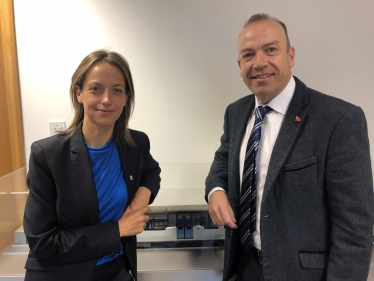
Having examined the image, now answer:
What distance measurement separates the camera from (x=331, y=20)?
155 cm

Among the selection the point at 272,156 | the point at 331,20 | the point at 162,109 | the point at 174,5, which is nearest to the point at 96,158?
the point at 272,156

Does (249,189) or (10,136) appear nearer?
(249,189)

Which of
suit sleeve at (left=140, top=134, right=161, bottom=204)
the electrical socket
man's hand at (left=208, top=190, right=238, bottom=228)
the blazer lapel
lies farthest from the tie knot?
the electrical socket

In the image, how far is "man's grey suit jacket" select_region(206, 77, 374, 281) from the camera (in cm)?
83

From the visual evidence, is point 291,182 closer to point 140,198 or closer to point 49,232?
point 140,198

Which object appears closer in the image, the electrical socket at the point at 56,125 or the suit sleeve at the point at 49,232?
the suit sleeve at the point at 49,232

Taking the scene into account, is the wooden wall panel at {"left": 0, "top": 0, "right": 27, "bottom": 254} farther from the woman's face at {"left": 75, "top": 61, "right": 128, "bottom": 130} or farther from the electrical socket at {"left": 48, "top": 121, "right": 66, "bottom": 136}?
the woman's face at {"left": 75, "top": 61, "right": 128, "bottom": 130}

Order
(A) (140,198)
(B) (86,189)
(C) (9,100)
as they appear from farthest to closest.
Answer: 1. (C) (9,100)
2. (A) (140,198)
3. (B) (86,189)

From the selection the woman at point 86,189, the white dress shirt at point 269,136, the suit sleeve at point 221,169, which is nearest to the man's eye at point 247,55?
the white dress shirt at point 269,136

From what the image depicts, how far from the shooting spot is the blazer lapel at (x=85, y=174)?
935mm

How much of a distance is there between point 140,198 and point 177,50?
862 millimetres

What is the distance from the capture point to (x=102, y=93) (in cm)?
94

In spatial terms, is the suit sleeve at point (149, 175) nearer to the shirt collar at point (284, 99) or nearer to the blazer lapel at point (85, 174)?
the blazer lapel at point (85, 174)

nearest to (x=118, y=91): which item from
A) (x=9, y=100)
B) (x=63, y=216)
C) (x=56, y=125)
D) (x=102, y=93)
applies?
(x=102, y=93)
